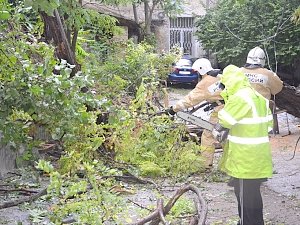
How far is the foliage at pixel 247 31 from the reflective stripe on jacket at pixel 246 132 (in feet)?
34.2

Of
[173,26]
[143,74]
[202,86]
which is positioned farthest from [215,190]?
[173,26]

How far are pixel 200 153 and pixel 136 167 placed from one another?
4.35 feet

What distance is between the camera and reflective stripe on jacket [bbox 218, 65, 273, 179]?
5.60 m

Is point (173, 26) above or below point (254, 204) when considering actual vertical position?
above

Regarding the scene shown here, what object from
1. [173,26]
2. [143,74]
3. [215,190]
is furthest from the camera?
[173,26]

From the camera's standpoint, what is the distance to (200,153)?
357 inches

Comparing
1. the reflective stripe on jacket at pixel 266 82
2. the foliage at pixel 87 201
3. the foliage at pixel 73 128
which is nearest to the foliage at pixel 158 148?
the foliage at pixel 73 128

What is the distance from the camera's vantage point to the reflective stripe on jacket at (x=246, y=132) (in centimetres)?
560

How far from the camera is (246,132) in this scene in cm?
564

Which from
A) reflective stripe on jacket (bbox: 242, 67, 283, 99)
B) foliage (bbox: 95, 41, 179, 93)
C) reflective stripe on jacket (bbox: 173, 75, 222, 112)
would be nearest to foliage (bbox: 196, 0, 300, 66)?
foliage (bbox: 95, 41, 179, 93)

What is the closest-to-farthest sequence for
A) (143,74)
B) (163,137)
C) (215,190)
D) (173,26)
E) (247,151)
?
(247,151) → (215,190) → (163,137) → (143,74) → (173,26)

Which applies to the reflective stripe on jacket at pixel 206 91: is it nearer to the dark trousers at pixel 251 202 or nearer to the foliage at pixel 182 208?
the foliage at pixel 182 208

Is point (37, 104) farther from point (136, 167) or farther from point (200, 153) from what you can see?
point (200, 153)

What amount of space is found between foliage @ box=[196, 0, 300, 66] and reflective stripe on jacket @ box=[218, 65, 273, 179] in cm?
1043
